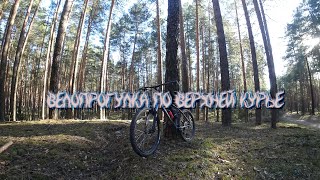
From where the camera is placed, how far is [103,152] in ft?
16.4

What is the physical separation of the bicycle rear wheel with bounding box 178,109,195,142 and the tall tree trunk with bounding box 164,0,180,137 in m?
0.24

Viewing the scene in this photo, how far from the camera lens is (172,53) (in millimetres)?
6125

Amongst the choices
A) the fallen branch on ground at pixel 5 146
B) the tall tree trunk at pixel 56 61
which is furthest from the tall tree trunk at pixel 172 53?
the tall tree trunk at pixel 56 61

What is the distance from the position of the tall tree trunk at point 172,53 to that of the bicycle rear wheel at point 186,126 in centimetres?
24

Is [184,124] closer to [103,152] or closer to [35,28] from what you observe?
[103,152]

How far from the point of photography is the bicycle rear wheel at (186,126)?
6.04 m

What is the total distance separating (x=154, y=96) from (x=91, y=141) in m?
2.01

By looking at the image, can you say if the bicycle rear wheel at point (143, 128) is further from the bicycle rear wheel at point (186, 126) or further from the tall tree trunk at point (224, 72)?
the tall tree trunk at point (224, 72)

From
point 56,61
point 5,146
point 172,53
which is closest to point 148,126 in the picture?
point 172,53

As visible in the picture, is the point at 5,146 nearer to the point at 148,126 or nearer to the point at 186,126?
the point at 148,126

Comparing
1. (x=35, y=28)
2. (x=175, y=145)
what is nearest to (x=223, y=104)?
(x=175, y=145)

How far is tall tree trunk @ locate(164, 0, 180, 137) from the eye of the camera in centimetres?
598

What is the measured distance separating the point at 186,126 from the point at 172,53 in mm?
1936

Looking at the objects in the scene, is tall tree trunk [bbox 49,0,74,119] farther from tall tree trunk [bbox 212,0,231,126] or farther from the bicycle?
tall tree trunk [bbox 212,0,231,126]
